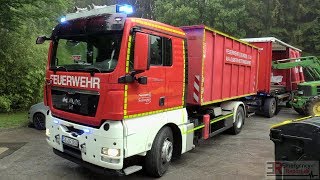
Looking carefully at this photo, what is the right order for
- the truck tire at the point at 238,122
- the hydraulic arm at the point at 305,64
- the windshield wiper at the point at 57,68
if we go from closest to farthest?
the windshield wiper at the point at 57,68 → the truck tire at the point at 238,122 → the hydraulic arm at the point at 305,64

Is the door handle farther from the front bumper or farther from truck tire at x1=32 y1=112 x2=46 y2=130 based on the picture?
truck tire at x1=32 y1=112 x2=46 y2=130

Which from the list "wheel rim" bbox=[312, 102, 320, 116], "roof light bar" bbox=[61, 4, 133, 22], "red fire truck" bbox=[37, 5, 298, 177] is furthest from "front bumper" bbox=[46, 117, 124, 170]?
"wheel rim" bbox=[312, 102, 320, 116]

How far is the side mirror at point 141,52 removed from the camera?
4971 millimetres

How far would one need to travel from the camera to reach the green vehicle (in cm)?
1272

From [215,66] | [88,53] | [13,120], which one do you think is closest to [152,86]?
[88,53]

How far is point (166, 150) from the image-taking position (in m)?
5.91

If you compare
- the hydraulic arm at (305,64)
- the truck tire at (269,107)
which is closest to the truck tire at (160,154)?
the truck tire at (269,107)

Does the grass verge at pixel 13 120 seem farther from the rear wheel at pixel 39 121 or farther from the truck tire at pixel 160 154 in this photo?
the truck tire at pixel 160 154

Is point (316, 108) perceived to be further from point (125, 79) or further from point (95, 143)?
point (95, 143)

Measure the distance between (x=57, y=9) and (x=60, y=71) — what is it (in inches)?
327

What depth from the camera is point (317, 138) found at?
3.93 meters

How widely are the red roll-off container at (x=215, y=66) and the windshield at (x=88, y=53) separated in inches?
92.6

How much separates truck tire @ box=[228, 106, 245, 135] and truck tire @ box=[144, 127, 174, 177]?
383 cm

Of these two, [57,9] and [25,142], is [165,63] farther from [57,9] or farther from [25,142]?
[57,9]
